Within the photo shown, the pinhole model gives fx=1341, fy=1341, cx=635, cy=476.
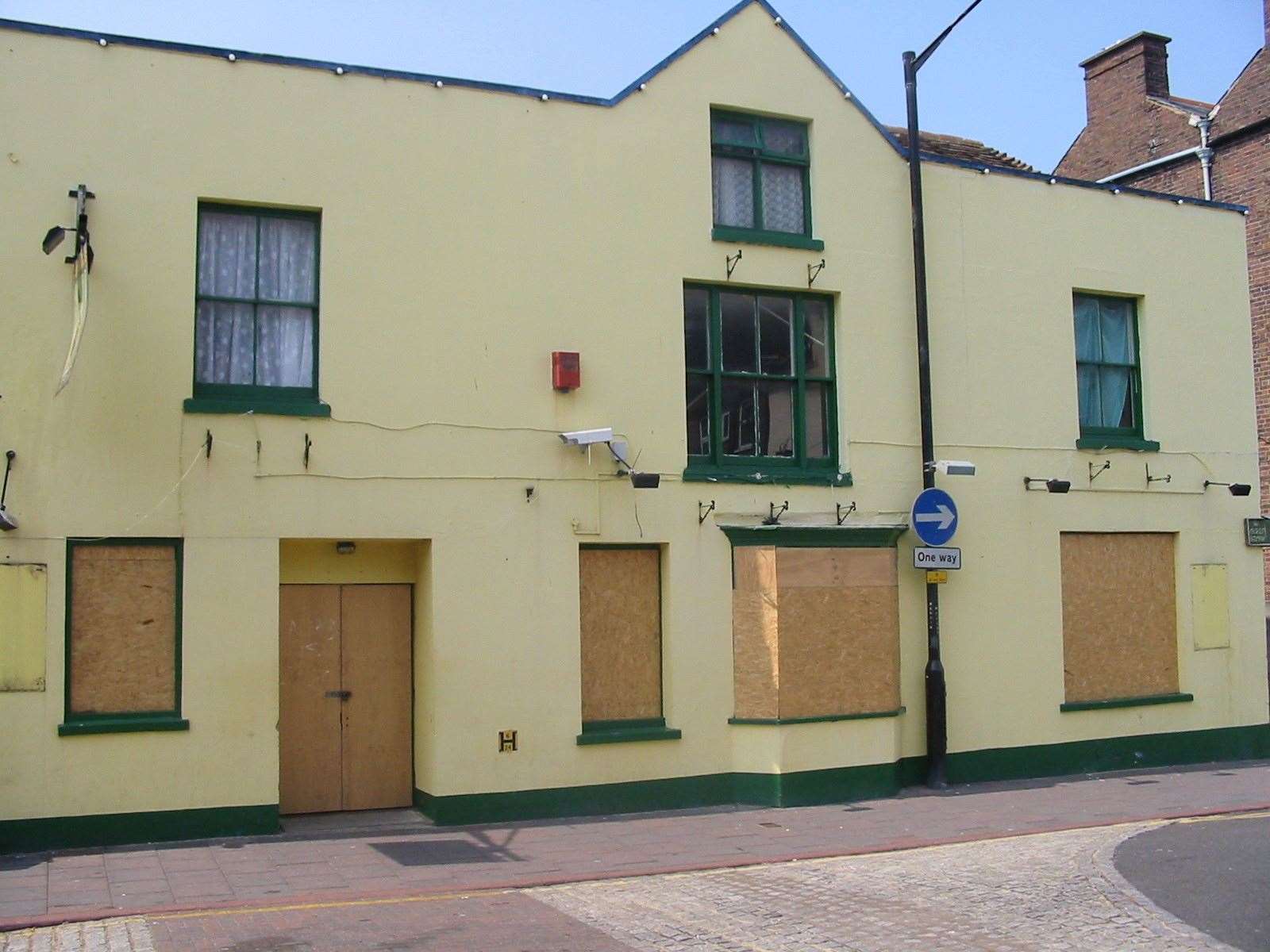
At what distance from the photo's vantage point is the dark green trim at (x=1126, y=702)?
15.8 metres

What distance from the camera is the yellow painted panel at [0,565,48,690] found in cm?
1111

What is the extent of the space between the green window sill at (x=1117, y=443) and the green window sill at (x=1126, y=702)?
3.02 meters

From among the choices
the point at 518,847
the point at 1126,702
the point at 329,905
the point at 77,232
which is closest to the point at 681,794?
the point at 518,847

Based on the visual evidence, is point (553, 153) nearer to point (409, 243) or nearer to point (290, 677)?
point (409, 243)

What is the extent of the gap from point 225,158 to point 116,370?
219 cm

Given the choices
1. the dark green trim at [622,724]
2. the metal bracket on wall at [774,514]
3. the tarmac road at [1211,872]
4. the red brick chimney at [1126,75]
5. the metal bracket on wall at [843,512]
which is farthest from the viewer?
the red brick chimney at [1126,75]

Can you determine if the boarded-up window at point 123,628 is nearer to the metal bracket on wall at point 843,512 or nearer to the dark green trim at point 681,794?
the dark green trim at point 681,794

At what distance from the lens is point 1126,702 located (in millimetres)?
16125

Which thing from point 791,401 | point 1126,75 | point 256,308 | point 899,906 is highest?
point 1126,75

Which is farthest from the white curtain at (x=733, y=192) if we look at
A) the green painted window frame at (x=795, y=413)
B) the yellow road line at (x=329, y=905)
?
the yellow road line at (x=329, y=905)

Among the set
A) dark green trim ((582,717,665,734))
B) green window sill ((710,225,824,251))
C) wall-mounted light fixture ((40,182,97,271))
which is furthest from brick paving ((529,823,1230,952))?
wall-mounted light fixture ((40,182,97,271))

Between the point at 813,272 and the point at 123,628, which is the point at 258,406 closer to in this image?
the point at 123,628

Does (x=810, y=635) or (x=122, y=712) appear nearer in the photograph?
(x=122, y=712)

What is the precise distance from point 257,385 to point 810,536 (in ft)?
18.9
